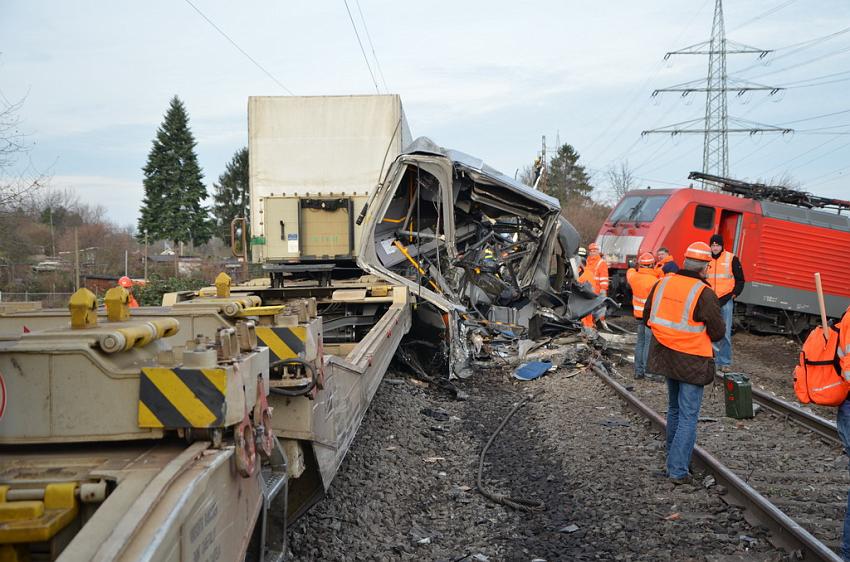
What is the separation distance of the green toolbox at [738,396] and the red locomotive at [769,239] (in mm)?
8174

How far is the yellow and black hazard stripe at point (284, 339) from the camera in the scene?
3811 mm

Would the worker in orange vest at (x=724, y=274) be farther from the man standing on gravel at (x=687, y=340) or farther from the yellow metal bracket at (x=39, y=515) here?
the yellow metal bracket at (x=39, y=515)

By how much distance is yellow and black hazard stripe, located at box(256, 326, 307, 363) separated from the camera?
3.81 m

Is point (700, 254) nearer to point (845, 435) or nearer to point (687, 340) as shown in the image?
point (687, 340)

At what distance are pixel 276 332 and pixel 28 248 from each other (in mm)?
20860

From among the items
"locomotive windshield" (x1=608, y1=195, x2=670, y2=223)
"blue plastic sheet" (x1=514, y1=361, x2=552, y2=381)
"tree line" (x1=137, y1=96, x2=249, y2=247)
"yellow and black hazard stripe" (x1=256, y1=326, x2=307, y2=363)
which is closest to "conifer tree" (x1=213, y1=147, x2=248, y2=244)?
"tree line" (x1=137, y1=96, x2=249, y2=247)

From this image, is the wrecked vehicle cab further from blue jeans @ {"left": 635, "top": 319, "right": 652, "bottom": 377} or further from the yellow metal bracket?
the yellow metal bracket

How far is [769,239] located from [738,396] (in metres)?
9.06

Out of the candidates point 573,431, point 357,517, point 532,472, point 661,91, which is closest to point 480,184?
point 573,431

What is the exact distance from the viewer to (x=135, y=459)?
8.19 feet

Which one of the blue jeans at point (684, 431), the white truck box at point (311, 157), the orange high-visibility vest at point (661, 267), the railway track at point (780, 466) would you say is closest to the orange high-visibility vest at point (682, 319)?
the blue jeans at point (684, 431)

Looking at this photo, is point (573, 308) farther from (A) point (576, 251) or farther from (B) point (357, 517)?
(B) point (357, 517)

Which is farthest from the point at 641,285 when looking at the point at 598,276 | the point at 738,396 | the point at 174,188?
the point at 174,188

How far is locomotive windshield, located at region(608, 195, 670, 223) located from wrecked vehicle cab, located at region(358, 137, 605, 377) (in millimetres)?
4540
